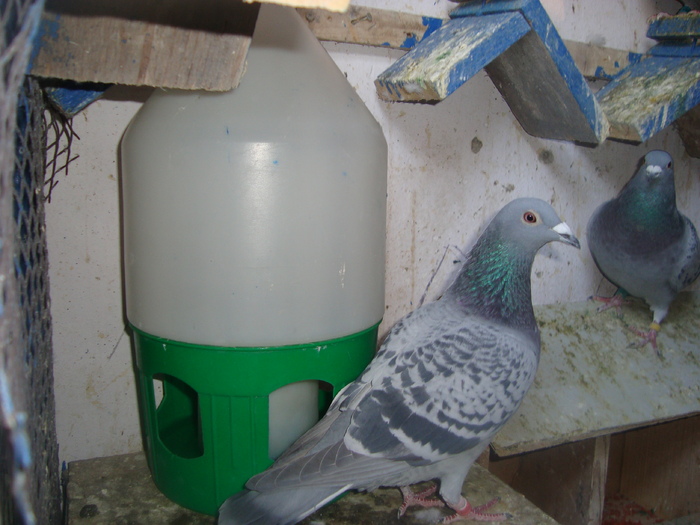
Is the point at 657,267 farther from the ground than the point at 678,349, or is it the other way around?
the point at 657,267

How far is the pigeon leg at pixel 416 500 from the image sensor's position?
3.52 feet

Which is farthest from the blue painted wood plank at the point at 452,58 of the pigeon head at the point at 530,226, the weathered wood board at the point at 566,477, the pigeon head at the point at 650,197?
the weathered wood board at the point at 566,477

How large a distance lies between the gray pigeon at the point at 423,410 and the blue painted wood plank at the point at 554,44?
0.25 meters

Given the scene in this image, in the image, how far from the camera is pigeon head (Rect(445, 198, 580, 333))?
1.14 m

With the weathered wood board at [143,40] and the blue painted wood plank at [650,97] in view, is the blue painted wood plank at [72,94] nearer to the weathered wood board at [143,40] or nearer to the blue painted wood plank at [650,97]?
the weathered wood board at [143,40]

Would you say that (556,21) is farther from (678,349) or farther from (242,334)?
(242,334)

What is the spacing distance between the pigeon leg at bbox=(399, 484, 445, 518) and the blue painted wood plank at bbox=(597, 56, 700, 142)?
2.94 feet

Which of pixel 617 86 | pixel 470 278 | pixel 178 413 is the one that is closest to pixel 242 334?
pixel 178 413

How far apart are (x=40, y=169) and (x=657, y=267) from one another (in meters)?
1.56

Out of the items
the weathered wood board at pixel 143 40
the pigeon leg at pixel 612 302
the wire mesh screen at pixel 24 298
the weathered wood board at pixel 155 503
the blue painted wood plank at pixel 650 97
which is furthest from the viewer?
the pigeon leg at pixel 612 302

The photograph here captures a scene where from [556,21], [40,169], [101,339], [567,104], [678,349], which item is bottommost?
[678,349]

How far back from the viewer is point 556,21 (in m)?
1.49

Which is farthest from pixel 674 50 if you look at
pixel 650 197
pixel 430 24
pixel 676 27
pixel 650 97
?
pixel 430 24

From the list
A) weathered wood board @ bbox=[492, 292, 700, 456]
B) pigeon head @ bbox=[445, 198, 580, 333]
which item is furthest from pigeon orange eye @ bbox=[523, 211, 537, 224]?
weathered wood board @ bbox=[492, 292, 700, 456]
